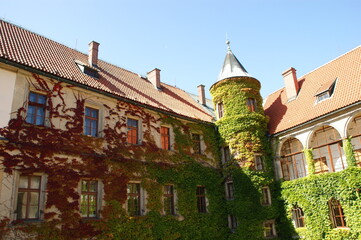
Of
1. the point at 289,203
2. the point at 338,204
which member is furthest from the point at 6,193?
the point at 338,204

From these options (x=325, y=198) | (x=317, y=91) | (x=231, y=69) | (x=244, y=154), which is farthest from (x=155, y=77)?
(x=325, y=198)

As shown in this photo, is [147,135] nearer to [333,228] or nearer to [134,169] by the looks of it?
[134,169]

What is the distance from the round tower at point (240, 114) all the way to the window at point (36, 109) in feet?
37.5

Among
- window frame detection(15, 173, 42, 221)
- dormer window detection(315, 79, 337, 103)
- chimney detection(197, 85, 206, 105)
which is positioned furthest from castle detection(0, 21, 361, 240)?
chimney detection(197, 85, 206, 105)

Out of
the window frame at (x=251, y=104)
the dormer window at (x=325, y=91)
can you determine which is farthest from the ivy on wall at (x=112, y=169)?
the dormer window at (x=325, y=91)

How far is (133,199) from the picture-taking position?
1551 cm

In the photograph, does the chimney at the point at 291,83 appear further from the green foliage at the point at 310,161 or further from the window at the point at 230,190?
the window at the point at 230,190

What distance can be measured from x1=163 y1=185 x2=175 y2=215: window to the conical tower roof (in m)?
8.66

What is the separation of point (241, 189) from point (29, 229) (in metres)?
11.7

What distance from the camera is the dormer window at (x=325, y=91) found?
18.7m

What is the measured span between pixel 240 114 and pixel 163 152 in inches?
234

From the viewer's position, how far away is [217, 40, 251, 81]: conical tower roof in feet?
70.5

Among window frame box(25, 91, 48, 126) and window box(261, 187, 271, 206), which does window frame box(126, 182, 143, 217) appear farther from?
window box(261, 187, 271, 206)

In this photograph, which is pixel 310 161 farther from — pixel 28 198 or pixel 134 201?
pixel 28 198
